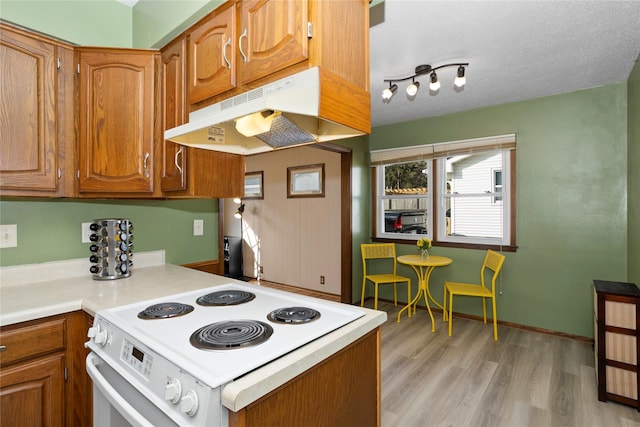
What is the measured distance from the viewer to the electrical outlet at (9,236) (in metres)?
1.67

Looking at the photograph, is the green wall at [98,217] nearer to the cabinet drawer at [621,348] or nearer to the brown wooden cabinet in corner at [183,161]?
the brown wooden cabinet in corner at [183,161]

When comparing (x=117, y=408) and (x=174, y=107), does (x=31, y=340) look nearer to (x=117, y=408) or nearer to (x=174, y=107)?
(x=117, y=408)

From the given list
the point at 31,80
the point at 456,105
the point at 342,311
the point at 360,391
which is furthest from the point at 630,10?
the point at 31,80

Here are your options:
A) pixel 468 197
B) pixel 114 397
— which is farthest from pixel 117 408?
pixel 468 197

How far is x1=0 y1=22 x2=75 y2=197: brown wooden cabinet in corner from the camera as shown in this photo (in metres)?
1.49

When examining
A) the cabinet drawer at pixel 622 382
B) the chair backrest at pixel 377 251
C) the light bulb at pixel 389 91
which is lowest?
the cabinet drawer at pixel 622 382

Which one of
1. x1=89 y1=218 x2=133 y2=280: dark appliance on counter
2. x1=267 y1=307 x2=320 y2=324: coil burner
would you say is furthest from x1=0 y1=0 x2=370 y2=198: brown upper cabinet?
x1=267 y1=307 x2=320 y2=324: coil burner

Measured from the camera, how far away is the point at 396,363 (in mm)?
2654

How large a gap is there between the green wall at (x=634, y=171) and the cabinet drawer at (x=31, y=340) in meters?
3.74

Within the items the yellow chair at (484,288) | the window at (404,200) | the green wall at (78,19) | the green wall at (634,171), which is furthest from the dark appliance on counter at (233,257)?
the green wall at (634,171)

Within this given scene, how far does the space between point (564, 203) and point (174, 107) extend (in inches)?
137

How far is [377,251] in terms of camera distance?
4.02 m

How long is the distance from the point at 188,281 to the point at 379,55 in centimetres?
206

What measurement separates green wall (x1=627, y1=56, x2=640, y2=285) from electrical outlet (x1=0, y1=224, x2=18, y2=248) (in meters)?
4.15
